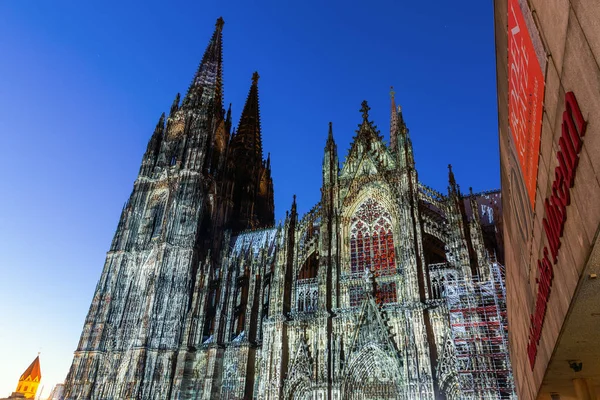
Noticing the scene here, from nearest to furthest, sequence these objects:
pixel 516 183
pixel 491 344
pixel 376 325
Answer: pixel 516 183
pixel 491 344
pixel 376 325

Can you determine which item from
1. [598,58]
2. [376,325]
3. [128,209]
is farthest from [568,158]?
[128,209]

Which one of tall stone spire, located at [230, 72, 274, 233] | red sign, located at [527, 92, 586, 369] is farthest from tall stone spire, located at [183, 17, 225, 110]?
red sign, located at [527, 92, 586, 369]

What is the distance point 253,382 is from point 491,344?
48.0 feet

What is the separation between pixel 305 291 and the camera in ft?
87.8

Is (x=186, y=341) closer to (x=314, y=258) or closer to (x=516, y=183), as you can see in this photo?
(x=314, y=258)

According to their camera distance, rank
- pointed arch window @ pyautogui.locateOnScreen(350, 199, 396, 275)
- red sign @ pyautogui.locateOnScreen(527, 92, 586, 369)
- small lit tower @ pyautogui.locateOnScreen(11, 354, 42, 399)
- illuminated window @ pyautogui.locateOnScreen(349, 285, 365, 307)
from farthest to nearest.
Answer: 1. small lit tower @ pyautogui.locateOnScreen(11, 354, 42, 399)
2. pointed arch window @ pyautogui.locateOnScreen(350, 199, 396, 275)
3. illuminated window @ pyautogui.locateOnScreen(349, 285, 365, 307)
4. red sign @ pyautogui.locateOnScreen(527, 92, 586, 369)

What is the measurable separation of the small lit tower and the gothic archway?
7223cm

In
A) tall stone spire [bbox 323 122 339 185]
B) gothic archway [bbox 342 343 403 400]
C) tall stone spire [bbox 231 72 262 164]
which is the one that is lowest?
gothic archway [bbox 342 343 403 400]

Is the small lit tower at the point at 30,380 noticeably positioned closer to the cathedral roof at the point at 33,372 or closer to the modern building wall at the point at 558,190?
the cathedral roof at the point at 33,372

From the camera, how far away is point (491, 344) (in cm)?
1980

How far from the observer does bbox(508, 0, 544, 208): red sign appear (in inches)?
222

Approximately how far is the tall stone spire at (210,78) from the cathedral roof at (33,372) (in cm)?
6024

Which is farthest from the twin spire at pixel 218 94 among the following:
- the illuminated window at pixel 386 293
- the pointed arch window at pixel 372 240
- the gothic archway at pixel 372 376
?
the gothic archway at pixel 372 376

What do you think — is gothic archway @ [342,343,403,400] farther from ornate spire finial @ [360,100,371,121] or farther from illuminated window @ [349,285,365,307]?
ornate spire finial @ [360,100,371,121]
